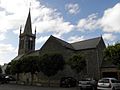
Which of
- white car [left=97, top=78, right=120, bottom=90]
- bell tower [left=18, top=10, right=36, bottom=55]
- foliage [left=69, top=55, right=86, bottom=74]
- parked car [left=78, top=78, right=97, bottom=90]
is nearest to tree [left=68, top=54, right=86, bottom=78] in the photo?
foliage [left=69, top=55, right=86, bottom=74]

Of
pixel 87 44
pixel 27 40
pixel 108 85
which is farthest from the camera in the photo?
pixel 27 40

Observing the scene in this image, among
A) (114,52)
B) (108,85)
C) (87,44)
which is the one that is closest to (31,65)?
(87,44)

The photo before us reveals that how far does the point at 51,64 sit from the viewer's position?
39719mm

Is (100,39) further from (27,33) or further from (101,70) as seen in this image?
(27,33)

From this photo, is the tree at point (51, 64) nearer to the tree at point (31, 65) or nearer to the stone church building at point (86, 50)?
the tree at point (31, 65)

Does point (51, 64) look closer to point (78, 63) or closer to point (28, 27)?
point (78, 63)

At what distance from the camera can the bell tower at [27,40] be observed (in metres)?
75.8

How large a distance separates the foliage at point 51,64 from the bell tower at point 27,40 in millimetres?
34829

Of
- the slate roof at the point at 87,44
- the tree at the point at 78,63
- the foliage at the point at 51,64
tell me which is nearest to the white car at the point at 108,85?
the tree at the point at 78,63

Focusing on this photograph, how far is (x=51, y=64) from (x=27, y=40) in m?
38.8

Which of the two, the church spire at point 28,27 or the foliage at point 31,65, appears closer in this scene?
the foliage at point 31,65

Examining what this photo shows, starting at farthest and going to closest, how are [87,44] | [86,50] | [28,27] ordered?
1. [28,27]
2. [87,44]
3. [86,50]

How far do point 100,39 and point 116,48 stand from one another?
18565 millimetres

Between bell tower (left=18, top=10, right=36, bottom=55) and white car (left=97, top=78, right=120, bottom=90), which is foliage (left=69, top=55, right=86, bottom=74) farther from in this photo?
bell tower (left=18, top=10, right=36, bottom=55)
